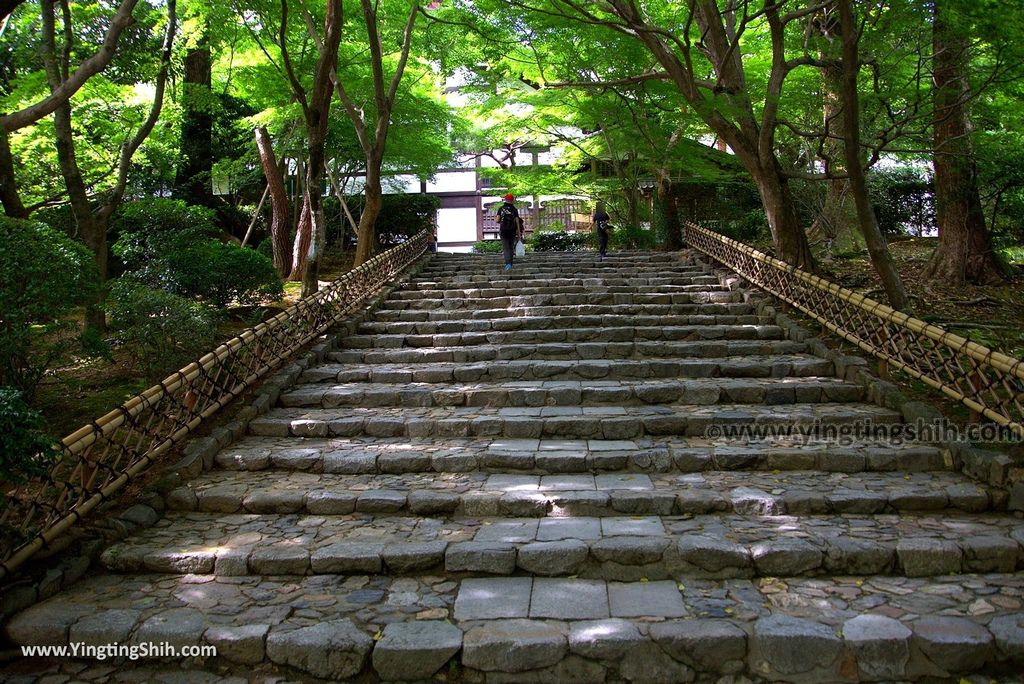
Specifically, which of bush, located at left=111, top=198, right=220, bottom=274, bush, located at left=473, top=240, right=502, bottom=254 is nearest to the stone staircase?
bush, located at left=111, top=198, right=220, bottom=274

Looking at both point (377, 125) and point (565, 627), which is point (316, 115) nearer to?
point (377, 125)

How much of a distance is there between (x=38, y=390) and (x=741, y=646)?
7.39 m

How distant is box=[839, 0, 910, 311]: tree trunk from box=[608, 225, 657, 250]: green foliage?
8.48m

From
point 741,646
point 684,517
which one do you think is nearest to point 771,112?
point 684,517

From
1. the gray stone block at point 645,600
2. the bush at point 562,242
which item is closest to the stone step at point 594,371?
the gray stone block at point 645,600

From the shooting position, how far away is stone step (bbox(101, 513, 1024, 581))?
452 centimetres

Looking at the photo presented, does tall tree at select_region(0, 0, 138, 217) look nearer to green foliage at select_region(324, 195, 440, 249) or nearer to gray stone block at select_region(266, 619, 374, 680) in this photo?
gray stone block at select_region(266, 619, 374, 680)

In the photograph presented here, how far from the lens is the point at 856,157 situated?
7699 mm

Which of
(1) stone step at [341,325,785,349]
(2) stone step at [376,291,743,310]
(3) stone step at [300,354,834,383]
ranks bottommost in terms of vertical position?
(3) stone step at [300,354,834,383]

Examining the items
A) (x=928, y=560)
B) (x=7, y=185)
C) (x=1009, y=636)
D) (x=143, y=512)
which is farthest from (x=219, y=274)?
(x=1009, y=636)

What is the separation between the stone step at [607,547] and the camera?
178 inches

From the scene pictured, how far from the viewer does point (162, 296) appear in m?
7.70

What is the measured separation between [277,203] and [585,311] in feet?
27.3

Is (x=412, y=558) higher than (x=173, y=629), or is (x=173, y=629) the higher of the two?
(x=412, y=558)
